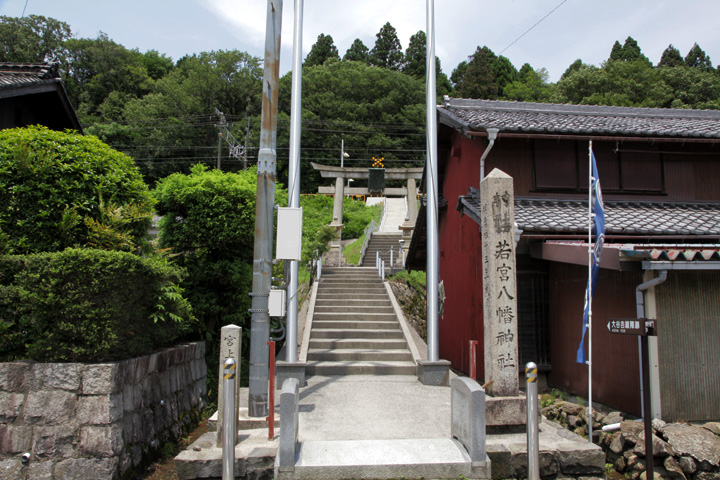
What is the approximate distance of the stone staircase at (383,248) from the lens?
2575 cm

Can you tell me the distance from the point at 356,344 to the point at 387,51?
68.5m

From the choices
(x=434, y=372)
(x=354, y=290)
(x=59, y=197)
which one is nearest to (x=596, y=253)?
(x=434, y=372)

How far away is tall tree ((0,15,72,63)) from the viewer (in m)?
46.0

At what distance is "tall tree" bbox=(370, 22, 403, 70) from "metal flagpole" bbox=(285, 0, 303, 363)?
64.3 meters

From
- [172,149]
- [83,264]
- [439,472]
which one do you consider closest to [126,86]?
[172,149]

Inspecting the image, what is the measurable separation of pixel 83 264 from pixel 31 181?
8.14 ft

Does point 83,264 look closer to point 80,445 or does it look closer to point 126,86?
point 80,445

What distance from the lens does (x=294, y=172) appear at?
9297mm

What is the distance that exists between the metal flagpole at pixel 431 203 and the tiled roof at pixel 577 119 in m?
0.99

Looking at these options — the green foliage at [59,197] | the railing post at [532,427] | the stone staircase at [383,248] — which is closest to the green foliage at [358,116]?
the stone staircase at [383,248]

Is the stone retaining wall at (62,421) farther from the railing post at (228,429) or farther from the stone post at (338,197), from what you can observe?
the stone post at (338,197)

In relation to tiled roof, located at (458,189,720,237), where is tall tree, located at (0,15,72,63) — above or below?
above

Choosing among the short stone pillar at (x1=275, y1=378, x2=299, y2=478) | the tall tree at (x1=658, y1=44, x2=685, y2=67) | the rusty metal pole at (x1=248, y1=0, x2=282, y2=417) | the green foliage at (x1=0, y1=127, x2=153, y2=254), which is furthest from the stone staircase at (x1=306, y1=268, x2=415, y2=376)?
the tall tree at (x1=658, y1=44, x2=685, y2=67)

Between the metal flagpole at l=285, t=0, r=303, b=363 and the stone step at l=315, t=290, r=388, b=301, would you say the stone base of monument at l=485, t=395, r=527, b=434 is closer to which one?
the metal flagpole at l=285, t=0, r=303, b=363
